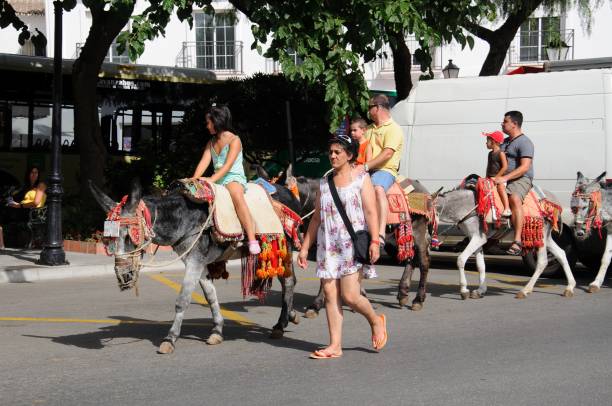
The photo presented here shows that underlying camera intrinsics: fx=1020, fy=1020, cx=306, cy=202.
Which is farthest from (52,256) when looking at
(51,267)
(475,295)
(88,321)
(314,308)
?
(475,295)

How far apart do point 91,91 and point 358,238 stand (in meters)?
12.8

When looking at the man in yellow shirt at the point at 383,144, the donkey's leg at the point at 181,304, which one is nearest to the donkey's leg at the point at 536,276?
the man in yellow shirt at the point at 383,144

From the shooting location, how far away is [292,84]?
23.5m

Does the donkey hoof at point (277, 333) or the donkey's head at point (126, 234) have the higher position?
the donkey's head at point (126, 234)

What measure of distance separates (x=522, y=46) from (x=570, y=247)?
22372mm

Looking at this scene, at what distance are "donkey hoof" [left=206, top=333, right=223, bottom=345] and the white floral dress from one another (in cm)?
133

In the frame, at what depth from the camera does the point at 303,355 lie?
335 inches

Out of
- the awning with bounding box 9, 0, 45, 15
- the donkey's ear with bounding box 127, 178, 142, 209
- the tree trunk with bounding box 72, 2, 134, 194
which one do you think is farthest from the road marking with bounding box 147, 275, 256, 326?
the awning with bounding box 9, 0, 45, 15

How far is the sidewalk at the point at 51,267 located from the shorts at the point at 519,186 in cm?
471

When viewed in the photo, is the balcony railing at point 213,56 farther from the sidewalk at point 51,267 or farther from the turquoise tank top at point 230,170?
the turquoise tank top at point 230,170

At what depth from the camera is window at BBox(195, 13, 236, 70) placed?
39.1 meters

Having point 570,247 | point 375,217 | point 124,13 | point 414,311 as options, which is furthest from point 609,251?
point 124,13

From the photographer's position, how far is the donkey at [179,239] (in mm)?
8227

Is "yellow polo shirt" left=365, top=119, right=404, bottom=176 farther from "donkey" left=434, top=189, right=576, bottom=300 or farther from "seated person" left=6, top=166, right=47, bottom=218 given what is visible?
"seated person" left=6, top=166, right=47, bottom=218
